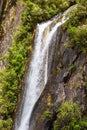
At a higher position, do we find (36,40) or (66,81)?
(36,40)

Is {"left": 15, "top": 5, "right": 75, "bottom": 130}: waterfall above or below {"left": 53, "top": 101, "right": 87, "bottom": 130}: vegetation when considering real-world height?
above

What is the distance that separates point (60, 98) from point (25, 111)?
230cm

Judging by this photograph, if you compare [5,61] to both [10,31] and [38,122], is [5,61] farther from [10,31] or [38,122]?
[38,122]

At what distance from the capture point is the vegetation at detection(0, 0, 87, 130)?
39.6 feet

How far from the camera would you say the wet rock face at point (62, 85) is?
11572 millimetres

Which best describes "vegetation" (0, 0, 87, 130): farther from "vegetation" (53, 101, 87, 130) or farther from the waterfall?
the waterfall

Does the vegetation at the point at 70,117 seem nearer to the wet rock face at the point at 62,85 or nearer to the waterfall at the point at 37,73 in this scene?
the wet rock face at the point at 62,85

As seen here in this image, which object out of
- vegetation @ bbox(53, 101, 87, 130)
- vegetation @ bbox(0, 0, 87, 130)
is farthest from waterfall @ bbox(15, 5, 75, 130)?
vegetation @ bbox(53, 101, 87, 130)

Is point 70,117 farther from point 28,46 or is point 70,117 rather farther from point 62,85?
point 28,46

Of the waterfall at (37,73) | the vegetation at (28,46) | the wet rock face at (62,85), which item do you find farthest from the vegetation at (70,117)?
the waterfall at (37,73)

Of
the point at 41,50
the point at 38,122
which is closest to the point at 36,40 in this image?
the point at 41,50

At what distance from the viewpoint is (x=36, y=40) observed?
16.3 m

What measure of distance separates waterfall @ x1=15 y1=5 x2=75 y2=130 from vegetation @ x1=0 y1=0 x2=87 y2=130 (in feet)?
2.42

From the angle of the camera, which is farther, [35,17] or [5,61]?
[35,17]
